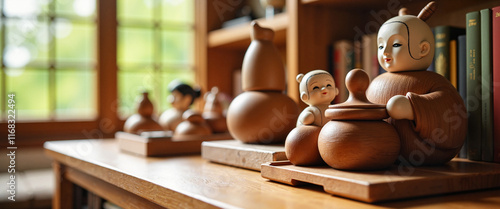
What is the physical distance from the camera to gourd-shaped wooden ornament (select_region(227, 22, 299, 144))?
925 mm

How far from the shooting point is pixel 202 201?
0.58 m

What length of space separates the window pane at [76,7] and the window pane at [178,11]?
0.31 meters

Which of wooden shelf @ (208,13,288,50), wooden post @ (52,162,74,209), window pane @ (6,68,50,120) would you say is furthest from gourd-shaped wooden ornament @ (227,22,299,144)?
window pane @ (6,68,50,120)

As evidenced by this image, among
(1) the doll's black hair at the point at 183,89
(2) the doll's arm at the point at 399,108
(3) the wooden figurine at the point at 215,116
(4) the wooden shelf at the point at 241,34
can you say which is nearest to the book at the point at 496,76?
(2) the doll's arm at the point at 399,108

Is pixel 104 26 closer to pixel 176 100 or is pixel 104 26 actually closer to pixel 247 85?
pixel 176 100

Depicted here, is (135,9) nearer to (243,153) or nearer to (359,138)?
(243,153)

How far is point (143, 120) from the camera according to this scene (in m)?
1.35

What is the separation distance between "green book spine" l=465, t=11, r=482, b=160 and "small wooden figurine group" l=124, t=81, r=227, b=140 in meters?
0.67

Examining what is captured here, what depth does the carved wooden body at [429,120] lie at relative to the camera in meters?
0.65

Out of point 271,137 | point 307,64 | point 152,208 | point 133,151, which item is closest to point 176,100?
point 133,151

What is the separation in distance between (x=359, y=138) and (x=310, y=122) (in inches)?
4.6

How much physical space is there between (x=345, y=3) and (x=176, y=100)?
0.59 meters

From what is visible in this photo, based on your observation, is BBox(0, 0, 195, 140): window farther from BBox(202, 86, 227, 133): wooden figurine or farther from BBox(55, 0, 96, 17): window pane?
BBox(202, 86, 227, 133): wooden figurine

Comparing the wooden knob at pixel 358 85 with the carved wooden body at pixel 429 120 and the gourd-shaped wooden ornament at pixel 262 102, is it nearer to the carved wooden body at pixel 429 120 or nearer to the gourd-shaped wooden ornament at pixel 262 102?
the carved wooden body at pixel 429 120
